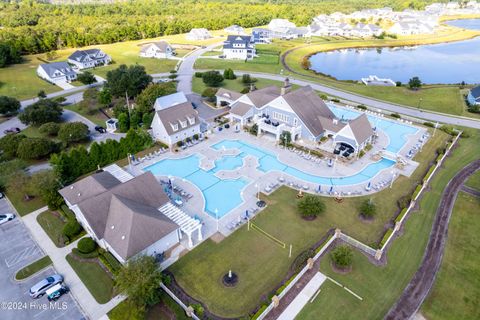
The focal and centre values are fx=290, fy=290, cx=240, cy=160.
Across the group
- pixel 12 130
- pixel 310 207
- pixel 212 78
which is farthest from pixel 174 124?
pixel 12 130

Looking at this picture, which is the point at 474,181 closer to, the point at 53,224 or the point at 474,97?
the point at 474,97

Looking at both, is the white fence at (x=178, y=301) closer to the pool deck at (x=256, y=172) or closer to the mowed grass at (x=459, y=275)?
the pool deck at (x=256, y=172)

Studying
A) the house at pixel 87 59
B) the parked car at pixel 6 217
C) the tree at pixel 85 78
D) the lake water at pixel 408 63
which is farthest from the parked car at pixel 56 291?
the lake water at pixel 408 63

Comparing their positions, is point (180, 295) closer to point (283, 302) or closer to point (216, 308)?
point (216, 308)

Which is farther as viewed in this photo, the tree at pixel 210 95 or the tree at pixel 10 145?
the tree at pixel 210 95

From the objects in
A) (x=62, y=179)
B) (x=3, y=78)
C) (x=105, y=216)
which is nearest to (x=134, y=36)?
(x=3, y=78)
